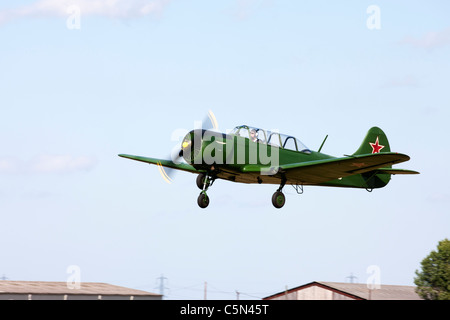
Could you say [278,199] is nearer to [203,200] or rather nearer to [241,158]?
[241,158]

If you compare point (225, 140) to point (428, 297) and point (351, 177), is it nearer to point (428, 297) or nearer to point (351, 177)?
point (351, 177)

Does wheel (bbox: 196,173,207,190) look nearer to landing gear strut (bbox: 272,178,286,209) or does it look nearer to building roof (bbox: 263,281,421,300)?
landing gear strut (bbox: 272,178,286,209)

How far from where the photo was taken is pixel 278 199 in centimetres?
2541

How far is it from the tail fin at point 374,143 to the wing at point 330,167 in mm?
4340

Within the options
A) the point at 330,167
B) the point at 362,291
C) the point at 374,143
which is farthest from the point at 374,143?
the point at 362,291

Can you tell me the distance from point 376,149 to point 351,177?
280cm

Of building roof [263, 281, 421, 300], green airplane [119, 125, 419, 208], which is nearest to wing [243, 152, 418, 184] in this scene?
green airplane [119, 125, 419, 208]

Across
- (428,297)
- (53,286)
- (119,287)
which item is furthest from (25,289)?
(428,297)

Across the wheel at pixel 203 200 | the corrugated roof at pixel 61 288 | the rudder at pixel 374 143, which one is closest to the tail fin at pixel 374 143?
the rudder at pixel 374 143

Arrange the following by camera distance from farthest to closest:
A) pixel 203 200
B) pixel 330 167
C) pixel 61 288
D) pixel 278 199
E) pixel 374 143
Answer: pixel 61 288 < pixel 374 143 < pixel 278 199 < pixel 330 167 < pixel 203 200

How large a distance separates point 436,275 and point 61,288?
103 ft

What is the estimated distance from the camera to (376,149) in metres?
30.4

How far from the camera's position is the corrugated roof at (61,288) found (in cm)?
3716

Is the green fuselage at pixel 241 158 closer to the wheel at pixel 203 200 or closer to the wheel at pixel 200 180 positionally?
the wheel at pixel 200 180
